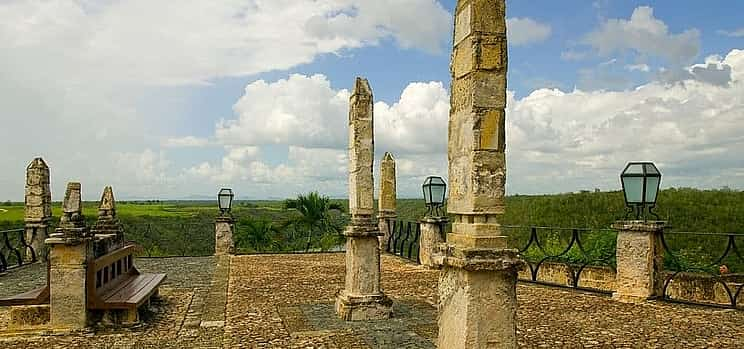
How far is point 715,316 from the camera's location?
329 inches

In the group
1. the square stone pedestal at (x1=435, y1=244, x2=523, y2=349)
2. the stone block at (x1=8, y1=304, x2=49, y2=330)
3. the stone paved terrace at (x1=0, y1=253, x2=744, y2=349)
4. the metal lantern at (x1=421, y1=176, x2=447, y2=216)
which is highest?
the metal lantern at (x1=421, y1=176, x2=447, y2=216)

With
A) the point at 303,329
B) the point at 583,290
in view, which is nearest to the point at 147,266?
the point at 303,329

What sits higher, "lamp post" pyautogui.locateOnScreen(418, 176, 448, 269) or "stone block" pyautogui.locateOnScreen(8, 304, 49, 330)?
"lamp post" pyautogui.locateOnScreen(418, 176, 448, 269)

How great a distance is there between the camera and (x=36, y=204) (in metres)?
14.7

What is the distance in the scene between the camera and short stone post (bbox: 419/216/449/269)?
43.8 ft

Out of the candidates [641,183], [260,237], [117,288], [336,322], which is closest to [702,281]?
[641,183]

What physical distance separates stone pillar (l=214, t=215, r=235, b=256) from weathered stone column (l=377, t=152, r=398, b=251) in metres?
4.00

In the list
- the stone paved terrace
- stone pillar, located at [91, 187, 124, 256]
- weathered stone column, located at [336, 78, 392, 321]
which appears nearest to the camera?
the stone paved terrace

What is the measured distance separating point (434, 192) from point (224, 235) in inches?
245

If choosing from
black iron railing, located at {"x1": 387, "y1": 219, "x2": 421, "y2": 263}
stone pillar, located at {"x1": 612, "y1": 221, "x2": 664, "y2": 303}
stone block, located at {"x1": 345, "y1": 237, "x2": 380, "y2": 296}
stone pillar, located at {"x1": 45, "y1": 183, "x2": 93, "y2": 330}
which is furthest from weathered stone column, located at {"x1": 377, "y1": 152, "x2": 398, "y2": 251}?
stone pillar, located at {"x1": 45, "y1": 183, "x2": 93, "y2": 330}

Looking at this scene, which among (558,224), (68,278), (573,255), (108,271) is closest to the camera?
(68,278)

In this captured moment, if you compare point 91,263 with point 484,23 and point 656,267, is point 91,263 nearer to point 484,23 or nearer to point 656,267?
point 484,23

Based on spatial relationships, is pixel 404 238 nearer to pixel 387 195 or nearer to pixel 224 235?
pixel 387 195

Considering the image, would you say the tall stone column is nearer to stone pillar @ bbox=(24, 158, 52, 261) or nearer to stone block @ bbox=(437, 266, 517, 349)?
stone block @ bbox=(437, 266, 517, 349)
